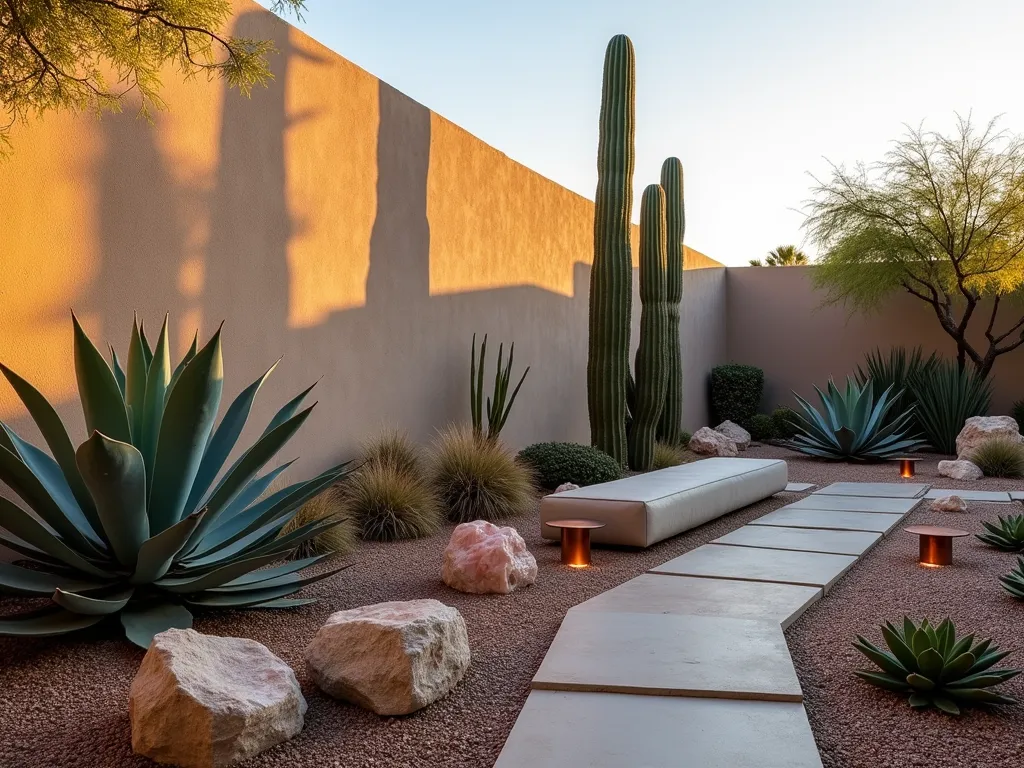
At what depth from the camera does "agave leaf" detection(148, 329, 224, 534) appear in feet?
9.29

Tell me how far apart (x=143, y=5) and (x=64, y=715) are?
7.64 ft

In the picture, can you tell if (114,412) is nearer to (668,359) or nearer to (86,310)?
(86,310)

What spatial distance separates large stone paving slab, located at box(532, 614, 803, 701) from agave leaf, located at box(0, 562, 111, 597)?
164cm

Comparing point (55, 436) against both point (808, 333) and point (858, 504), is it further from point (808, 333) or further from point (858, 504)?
point (808, 333)

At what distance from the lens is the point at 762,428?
1205cm

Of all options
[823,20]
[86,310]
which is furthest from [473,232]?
[823,20]

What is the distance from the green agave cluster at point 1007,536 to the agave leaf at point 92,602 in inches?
176

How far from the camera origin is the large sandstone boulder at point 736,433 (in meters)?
11.1

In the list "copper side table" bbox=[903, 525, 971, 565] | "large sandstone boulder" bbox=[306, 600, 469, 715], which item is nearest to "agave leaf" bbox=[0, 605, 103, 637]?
"large sandstone boulder" bbox=[306, 600, 469, 715]

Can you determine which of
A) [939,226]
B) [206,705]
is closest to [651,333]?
[939,226]

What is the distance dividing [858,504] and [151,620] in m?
5.25

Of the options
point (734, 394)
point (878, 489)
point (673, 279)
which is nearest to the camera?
point (878, 489)

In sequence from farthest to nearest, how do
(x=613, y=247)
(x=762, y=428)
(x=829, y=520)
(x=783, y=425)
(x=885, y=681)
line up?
(x=762, y=428), (x=783, y=425), (x=613, y=247), (x=829, y=520), (x=885, y=681)

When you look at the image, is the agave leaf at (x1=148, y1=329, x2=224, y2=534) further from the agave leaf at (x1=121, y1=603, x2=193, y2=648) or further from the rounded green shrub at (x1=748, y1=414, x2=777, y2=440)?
the rounded green shrub at (x1=748, y1=414, x2=777, y2=440)
